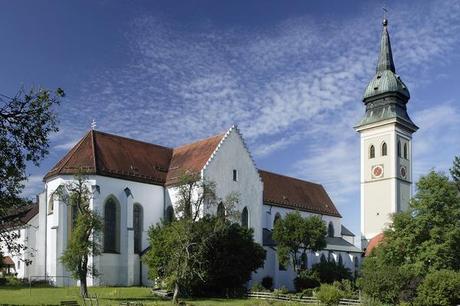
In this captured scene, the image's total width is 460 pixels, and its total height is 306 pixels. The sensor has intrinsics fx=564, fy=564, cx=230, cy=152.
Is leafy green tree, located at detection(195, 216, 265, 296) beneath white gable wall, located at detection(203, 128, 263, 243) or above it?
beneath

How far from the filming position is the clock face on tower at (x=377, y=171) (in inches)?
3088

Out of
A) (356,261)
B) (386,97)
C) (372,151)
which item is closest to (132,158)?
(356,261)

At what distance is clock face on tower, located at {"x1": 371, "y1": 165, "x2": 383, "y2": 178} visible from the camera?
257 ft

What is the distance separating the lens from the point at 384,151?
78812mm

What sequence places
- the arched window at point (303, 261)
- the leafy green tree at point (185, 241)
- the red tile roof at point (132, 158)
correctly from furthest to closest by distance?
the arched window at point (303, 261), the red tile roof at point (132, 158), the leafy green tree at point (185, 241)

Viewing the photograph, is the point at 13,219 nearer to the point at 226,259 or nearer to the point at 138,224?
the point at 226,259

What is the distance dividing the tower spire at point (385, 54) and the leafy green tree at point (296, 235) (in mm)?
35907

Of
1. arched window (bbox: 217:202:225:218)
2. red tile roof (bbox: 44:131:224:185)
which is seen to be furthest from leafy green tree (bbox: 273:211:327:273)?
red tile roof (bbox: 44:131:224:185)

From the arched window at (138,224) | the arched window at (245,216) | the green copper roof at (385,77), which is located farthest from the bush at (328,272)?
the green copper roof at (385,77)

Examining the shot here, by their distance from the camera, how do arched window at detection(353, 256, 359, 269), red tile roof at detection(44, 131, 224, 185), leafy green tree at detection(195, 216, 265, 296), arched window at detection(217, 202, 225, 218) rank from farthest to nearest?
arched window at detection(353, 256, 359, 269) < red tile roof at detection(44, 131, 224, 185) < arched window at detection(217, 202, 225, 218) < leafy green tree at detection(195, 216, 265, 296)

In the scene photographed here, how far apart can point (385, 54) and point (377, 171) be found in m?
18.1

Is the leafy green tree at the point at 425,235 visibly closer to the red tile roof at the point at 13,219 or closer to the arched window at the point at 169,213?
the arched window at the point at 169,213

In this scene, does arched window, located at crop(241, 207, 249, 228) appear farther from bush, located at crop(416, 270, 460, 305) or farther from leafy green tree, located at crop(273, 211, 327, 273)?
bush, located at crop(416, 270, 460, 305)

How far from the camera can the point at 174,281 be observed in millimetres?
38781
